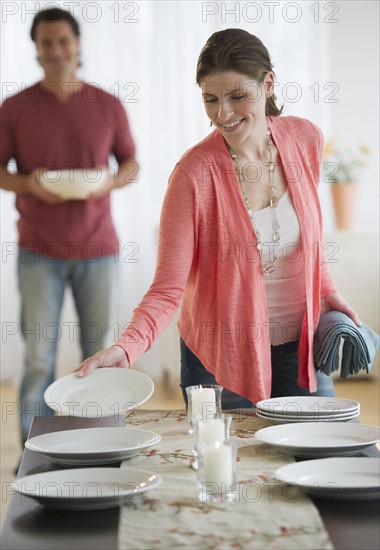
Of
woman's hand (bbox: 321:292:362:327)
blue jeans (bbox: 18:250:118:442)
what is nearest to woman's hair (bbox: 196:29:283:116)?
woman's hand (bbox: 321:292:362:327)

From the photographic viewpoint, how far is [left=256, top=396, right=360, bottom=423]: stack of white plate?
5.60ft

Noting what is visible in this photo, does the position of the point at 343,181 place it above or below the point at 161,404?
above

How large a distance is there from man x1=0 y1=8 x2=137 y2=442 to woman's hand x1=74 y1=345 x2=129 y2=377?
5.17 feet

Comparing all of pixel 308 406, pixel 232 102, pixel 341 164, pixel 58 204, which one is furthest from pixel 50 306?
pixel 341 164

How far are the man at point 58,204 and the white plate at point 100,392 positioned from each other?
1614 millimetres

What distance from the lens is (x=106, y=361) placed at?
1.79 m

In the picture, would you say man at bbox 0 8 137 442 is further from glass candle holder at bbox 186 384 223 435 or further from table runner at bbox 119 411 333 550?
table runner at bbox 119 411 333 550

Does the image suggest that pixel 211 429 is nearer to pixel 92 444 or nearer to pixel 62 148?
pixel 92 444

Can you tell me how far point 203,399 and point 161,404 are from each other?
2.80m

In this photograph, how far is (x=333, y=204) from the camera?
192 inches

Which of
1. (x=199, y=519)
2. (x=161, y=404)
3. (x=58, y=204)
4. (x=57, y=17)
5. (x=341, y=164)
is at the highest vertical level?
(x=57, y=17)

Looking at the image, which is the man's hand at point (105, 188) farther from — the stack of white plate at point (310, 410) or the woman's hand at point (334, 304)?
the stack of white plate at point (310, 410)

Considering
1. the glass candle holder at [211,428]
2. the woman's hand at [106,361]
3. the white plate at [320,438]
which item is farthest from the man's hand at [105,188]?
the glass candle holder at [211,428]

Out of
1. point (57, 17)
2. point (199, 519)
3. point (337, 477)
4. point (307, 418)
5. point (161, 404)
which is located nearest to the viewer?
point (199, 519)
